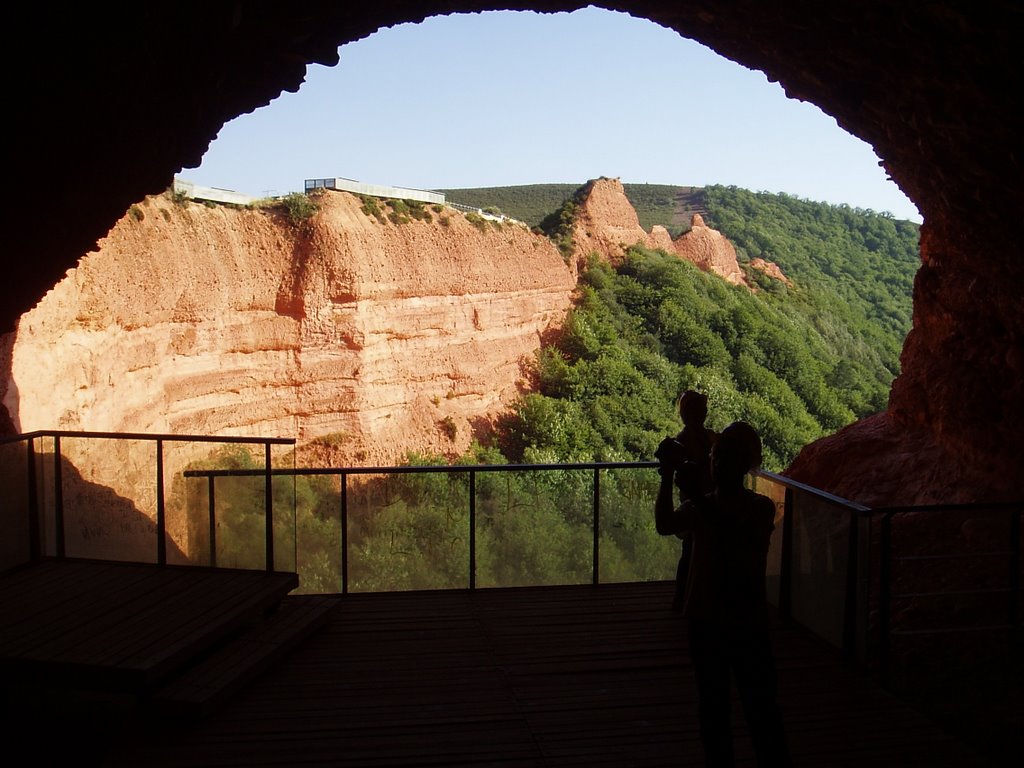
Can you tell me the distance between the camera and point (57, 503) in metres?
6.17

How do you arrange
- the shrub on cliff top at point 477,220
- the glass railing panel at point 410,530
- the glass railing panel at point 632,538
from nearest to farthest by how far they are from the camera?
the glass railing panel at point 410,530 < the glass railing panel at point 632,538 < the shrub on cliff top at point 477,220

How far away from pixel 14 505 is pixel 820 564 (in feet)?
17.0

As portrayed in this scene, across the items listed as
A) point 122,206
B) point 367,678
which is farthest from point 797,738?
point 122,206

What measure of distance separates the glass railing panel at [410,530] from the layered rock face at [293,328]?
9607 mm

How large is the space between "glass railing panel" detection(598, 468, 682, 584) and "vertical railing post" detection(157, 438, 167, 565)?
3.22m

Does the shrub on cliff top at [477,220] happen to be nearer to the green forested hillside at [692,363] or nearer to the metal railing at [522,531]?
the green forested hillside at [692,363]

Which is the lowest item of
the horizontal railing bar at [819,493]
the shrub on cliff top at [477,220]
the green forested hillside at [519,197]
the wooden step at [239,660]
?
the wooden step at [239,660]

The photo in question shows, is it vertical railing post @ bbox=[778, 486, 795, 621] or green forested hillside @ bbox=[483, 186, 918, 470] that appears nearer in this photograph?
vertical railing post @ bbox=[778, 486, 795, 621]

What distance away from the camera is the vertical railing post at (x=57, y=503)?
6.09 m

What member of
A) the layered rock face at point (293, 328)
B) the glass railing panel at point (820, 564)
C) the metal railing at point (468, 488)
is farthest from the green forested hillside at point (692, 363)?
the glass railing panel at point (820, 564)

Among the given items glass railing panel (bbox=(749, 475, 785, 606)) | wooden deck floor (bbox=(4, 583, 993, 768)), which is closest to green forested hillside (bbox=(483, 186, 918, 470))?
glass railing panel (bbox=(749, 475, 785, 606))

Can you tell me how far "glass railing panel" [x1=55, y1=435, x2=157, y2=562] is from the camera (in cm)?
601

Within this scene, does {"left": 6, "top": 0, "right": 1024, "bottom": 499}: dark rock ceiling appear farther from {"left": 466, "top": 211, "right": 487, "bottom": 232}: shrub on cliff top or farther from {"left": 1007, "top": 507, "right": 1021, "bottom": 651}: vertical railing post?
{"left": 466, "top": 211, "right": 487, "bottom": 232}: shrub on cliff top

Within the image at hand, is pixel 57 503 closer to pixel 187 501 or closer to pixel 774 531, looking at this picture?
pixel 187 501
